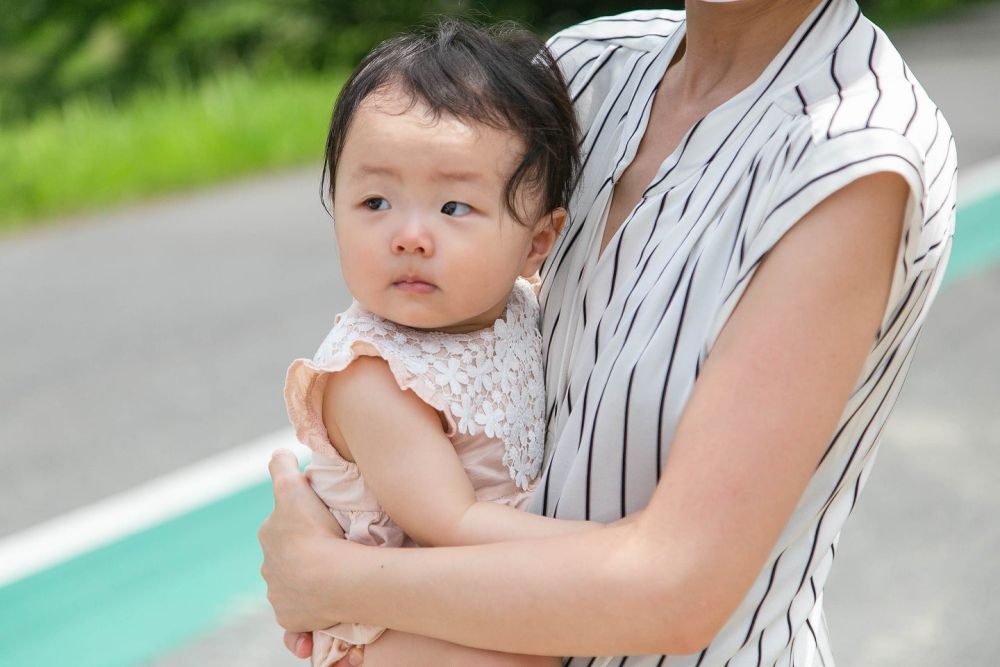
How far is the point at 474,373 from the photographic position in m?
1.58

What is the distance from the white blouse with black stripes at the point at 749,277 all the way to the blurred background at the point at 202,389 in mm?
567

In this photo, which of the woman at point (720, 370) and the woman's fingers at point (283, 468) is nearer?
the woman at point (720, 370)

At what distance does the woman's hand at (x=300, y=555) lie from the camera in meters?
1.47

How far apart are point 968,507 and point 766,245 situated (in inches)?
126

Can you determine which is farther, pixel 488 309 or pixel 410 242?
pixel 488 309

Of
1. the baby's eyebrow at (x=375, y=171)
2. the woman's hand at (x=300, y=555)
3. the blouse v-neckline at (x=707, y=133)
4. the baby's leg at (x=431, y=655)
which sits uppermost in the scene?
the baby's eyebrow at (x=375, y=171)

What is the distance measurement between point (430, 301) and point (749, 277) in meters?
0.43

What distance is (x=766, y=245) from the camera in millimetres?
1220

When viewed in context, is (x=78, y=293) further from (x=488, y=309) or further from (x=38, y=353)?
(x=488, y=309)

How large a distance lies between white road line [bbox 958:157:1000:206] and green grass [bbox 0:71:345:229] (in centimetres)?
422

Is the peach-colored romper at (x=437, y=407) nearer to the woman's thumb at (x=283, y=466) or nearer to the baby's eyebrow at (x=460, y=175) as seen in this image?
the woman's thumb at (x=283, y=466)

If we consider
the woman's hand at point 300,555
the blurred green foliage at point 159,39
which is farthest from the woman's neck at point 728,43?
the blurred green foliage at point 159,39

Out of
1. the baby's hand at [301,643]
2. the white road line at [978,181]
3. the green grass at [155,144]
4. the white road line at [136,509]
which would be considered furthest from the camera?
the green grass at [155,144]

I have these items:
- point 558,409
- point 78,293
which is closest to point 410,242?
point 558,409
